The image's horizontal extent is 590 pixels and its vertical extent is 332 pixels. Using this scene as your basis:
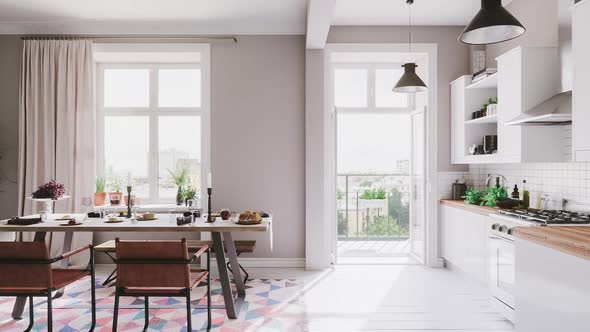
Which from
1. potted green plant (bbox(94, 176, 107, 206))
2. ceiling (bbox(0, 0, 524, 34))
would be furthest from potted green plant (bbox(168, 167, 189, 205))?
ceiling (bbox(0, 0, 524, 34))

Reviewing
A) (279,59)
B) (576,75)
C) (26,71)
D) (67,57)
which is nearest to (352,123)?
(279,59)

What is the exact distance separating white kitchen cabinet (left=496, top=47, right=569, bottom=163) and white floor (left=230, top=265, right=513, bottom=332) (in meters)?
1.36

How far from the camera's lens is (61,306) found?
329cm

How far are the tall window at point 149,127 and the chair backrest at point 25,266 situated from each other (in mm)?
2403

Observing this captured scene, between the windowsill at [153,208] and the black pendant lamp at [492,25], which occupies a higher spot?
the black pendant lamp at [492,25]

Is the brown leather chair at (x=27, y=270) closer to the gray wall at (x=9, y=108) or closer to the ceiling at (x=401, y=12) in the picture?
the gray wall at (x=9, y=108)

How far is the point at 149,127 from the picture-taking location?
16.3 feet

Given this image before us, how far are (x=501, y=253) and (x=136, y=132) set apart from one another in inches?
168

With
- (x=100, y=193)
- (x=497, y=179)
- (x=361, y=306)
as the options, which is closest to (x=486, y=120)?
(x=497, y=179)

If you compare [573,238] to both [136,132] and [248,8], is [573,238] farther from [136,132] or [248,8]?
[136,132]

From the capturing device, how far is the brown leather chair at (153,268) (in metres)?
2.49

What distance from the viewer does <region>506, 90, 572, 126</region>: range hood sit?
2.80 meters

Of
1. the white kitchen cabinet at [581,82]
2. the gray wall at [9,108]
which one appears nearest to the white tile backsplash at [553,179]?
the white kitchen cabinet at [581,82]

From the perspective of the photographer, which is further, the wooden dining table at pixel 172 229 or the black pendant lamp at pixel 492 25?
the wooden dining table at pixel 172 229
